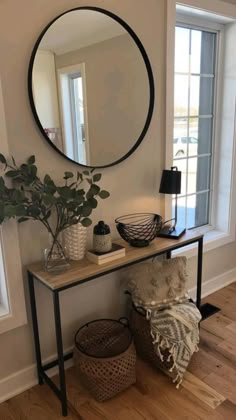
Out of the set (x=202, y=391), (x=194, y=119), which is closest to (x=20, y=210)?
(x=202, y=391)

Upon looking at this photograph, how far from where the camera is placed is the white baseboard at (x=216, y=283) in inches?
108

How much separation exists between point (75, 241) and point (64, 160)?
0.42 meters

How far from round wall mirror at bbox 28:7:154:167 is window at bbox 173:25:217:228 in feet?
1.81

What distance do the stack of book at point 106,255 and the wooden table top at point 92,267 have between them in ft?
0.07

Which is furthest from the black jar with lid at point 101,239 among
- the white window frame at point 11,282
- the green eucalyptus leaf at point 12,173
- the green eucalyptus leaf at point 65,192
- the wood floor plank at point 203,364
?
the wood floor plank at point 203,364

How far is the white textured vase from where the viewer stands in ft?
5.77

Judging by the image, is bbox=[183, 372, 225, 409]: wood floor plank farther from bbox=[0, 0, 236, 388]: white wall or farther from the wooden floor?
bbox=[0, 0, 236, 388]: white wall

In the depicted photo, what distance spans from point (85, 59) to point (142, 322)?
147 cm

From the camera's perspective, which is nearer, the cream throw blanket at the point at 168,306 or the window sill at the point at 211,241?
the cream throw blanket at the point at 168,306

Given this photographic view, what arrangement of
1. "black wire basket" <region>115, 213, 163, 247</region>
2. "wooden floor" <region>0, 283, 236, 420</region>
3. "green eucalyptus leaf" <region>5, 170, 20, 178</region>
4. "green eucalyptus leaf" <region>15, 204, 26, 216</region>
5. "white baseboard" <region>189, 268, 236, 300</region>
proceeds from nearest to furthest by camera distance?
"green eucalyptus leaf" <region>15, 204, 26, 216</region> < "green eucalyptus leaf" <region>5, 170, 20, 178</region> < "wooden floor" <region>0, 283, 236, 420</region> < "black wire basket" <region>115, 213, 163, 247</region> < "white baseboard" <region>189, 268, 236, 300</region>

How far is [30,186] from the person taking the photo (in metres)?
1.64

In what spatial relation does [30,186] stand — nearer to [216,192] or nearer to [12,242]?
[12,242]

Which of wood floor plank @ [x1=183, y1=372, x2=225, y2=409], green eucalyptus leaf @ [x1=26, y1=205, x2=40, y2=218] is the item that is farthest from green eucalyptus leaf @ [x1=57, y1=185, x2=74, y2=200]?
wood floor plank @ [x1=183, y1=372, x2=225, y2=409]

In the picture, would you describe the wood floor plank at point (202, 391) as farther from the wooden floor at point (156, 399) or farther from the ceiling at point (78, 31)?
the ceiling at point (78, 31)
